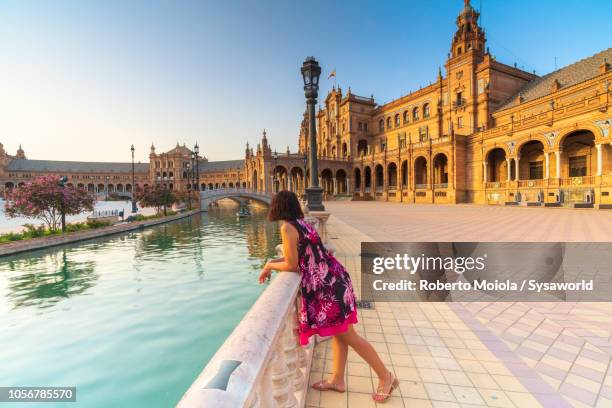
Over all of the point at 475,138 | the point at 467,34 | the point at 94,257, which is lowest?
the point at 94,257

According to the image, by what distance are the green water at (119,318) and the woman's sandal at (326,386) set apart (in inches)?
107

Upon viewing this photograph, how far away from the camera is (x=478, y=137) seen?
3403 centimetres

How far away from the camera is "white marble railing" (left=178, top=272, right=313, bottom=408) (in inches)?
40.0

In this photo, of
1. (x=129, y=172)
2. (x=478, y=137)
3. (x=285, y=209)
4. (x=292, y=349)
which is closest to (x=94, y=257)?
(x=285, y=209)

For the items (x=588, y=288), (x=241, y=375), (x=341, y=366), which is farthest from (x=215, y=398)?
(x=588, y=288)

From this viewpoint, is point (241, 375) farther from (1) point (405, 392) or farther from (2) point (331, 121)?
(2) point (331, 121)

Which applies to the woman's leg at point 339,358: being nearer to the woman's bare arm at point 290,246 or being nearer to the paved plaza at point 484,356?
the paved plaza at point 484,356

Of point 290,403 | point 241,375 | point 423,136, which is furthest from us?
point 423,136

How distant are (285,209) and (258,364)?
1530 mm

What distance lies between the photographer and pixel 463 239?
10.7 m

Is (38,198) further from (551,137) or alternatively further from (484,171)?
(484,171)

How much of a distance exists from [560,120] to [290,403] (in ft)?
110

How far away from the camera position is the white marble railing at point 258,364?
102 centimetres

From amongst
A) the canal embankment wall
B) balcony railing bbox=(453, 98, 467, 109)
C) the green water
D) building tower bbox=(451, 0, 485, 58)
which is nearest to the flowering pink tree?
the canal embankment wall
